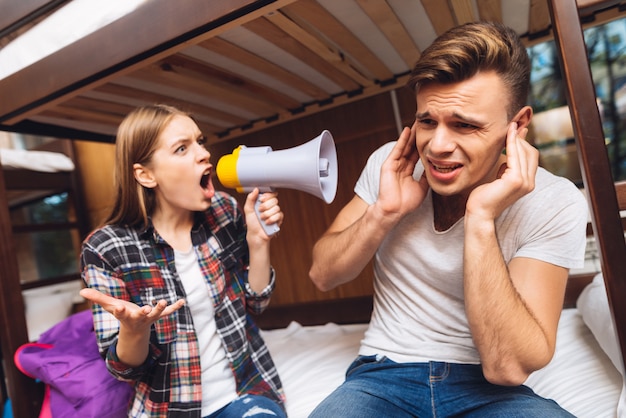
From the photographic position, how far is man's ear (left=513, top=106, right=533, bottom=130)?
39.6 inches

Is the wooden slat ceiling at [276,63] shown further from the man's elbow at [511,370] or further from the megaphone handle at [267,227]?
the man's elbow at [511,370]

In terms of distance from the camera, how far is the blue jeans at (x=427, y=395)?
99cm

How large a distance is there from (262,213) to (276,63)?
0.68 m

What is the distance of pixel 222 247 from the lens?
53.7 inches

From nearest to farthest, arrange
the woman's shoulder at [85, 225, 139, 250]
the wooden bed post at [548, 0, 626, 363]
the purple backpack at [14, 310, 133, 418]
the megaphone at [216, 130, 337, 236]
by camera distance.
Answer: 1. the wooden bed post at [548, 0, 626, 363]
2. the megaphone at [216, 130, 337, 236]
3. the woman's shoulder at [85, 225, 139, 250]
4. the purple backpack at [14, 310, 133, 418]

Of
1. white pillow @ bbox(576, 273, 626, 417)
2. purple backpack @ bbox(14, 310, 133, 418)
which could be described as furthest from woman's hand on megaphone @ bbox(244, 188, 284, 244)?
white pillow @ bbox(576, 273, 626, 417)

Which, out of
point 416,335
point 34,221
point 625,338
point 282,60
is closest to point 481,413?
point 416,335

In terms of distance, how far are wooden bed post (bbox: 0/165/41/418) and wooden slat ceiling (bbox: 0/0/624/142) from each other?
0.46 m

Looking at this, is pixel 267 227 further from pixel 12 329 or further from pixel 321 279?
pixel 12 329

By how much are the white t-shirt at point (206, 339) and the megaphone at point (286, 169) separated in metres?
0.28

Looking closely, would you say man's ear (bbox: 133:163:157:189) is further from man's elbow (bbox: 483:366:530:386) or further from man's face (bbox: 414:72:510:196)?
man's elbow (bbox: 483:366:530:386)

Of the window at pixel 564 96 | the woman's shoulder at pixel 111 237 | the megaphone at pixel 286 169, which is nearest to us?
the megaphone at pixel 286 169

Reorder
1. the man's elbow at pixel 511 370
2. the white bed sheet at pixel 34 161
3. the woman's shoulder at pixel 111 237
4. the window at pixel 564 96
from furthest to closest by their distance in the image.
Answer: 1. the white bed sheet at pixel 34 161
2. the window at pixel 564 96
3. the woman's shoulder at pixel 111 237
4. the man's elbow at pixel 511 370

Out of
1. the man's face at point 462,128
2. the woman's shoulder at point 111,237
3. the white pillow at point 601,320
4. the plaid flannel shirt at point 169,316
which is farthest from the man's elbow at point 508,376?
the woman's shoulder at point 111,237
